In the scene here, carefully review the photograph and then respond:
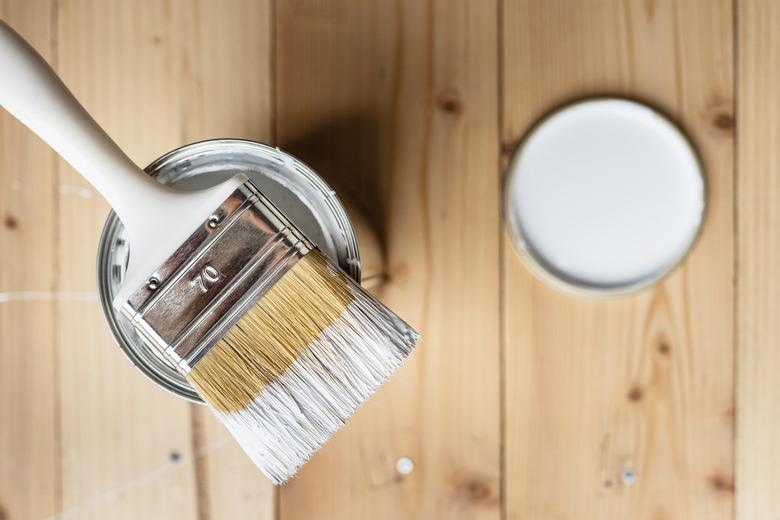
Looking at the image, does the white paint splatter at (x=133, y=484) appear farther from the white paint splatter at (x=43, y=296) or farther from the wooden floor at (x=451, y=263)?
the white paint splatter at (x=43, y=296)

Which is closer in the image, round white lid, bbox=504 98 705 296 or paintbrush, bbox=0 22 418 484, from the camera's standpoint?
paintbrush, bbox=0 22 418 484

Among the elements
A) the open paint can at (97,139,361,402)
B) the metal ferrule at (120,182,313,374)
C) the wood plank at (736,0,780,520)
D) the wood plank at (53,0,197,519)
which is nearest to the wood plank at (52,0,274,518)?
the wood plank at (53,0,197,519)

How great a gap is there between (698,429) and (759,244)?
0.18 metres

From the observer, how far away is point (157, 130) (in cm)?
64

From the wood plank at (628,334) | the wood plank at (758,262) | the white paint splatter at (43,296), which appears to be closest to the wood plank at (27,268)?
the white paint splatter at (43,296)

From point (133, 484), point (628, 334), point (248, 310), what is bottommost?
point (133, 484)

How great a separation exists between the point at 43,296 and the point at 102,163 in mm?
265

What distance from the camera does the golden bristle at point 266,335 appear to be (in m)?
0.46

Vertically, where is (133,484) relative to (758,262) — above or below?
below

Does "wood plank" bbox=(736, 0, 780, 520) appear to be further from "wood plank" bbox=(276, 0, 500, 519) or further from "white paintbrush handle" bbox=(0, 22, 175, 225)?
"white paintbrush handle" bbox=(0, 22, 175, 225)

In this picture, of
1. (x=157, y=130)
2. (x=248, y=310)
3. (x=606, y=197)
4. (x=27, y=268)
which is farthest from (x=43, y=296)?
(x=606, y=197)

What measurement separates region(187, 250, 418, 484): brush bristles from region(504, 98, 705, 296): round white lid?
23 cm

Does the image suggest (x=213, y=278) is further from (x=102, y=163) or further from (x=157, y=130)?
(x=157, y=130)

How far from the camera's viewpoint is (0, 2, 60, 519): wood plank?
64 cm
